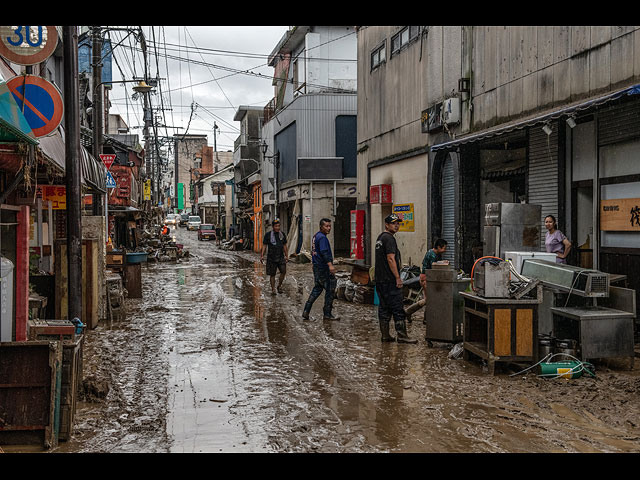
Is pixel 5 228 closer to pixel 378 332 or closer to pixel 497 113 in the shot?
pixel 378 332

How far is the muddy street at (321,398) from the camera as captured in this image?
5.55m

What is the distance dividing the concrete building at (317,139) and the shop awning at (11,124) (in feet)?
88.4

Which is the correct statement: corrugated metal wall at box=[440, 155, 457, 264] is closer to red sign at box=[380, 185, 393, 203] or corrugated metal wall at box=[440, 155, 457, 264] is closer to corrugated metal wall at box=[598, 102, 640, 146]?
red sign at box=[380, 185, 393, 203]

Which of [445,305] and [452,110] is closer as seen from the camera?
[445,305]

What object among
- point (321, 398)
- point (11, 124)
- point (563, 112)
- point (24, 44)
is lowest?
point (321, 398)

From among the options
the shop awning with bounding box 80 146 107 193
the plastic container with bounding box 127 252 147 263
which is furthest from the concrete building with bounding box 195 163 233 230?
the shop awning with bounding box 80 146 107 193

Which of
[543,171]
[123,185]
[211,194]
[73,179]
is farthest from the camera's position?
[211,194]

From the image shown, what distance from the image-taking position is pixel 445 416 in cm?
625

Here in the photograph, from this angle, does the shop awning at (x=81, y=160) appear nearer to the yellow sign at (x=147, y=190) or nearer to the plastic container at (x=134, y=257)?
the plastic container at (x=134, y=257)

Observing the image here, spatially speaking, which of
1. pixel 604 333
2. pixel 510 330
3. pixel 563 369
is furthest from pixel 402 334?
pixel 604 333

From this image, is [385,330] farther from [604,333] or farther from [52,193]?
[52,193]

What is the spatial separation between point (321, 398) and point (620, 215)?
6390 millimetres

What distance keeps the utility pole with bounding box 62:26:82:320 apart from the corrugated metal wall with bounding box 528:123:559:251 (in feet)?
26.6

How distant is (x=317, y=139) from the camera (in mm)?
34656
